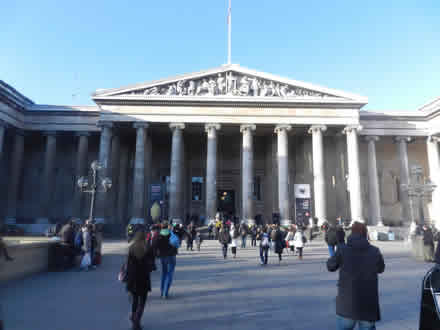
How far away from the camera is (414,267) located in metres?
12.6

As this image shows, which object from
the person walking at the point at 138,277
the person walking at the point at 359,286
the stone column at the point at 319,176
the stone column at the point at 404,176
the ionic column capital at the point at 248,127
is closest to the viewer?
the person walking at the point at 359,286

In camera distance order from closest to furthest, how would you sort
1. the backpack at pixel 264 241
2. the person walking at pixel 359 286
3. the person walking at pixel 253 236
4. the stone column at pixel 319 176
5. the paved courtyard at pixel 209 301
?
the person walking at pixel 359 286
the paved courtyard at pixel 209 301
the backpack at pixel 264 241
the person walking at pixel 253 236
the stone column at pixel 319 176

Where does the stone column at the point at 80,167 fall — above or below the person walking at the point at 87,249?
above

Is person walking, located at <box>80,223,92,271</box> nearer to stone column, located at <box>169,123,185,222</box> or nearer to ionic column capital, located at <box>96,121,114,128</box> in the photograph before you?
stone column, located at <box>169,123,185,222</box>

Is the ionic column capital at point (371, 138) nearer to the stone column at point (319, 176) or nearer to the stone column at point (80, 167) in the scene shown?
the stone column at point (319, 176)

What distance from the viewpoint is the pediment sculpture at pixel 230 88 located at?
31406 mm

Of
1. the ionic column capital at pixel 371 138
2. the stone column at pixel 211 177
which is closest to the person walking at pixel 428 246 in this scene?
the stone column at pixel 211 177

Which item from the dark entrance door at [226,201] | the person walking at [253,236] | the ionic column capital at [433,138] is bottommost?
the person walking at [253,236]

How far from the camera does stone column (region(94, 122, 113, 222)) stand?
29.6 meters

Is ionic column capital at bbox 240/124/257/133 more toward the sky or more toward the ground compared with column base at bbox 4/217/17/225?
more toward the sky

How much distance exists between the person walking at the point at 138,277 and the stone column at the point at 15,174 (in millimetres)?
33572

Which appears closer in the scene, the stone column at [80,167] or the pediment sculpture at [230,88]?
the pediment sculpture at [230,88]

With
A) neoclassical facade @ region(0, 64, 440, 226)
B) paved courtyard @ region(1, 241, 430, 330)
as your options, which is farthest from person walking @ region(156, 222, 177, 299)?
neoclassical facade @ region(0, 64, 440, 226)

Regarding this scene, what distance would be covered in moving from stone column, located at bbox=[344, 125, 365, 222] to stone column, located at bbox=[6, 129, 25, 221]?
3424cm
